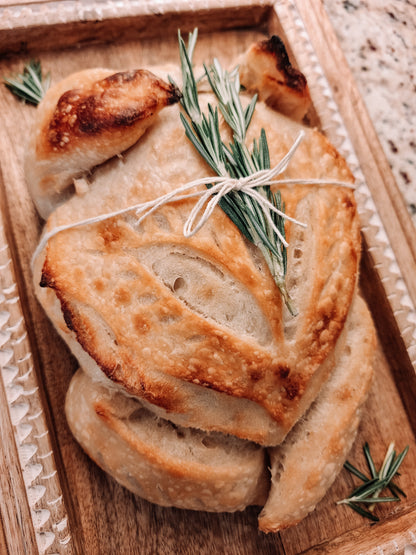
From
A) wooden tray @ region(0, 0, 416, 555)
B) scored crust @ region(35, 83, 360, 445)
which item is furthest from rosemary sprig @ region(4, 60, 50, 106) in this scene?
scored crust @ region(35, 83, 360, 445)

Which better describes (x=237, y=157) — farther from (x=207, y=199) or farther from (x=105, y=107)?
(x=105, y=107)

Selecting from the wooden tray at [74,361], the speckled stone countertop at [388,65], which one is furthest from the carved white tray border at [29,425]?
the speckled stone countertop at [388,65]

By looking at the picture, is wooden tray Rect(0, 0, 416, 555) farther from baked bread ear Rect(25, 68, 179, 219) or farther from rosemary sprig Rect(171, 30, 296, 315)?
rosemary sprig Rect(171, 30, 296, 315)

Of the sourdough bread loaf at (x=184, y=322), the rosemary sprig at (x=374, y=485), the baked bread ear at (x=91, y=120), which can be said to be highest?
the baked bread ear at (x=91, y=120)

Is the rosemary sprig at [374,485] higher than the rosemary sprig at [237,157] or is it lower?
lower

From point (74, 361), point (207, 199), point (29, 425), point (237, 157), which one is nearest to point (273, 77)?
point (237, 157)

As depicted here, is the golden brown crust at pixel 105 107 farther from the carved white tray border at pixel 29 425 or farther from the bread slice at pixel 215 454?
the bread slice at pixel 215 454
